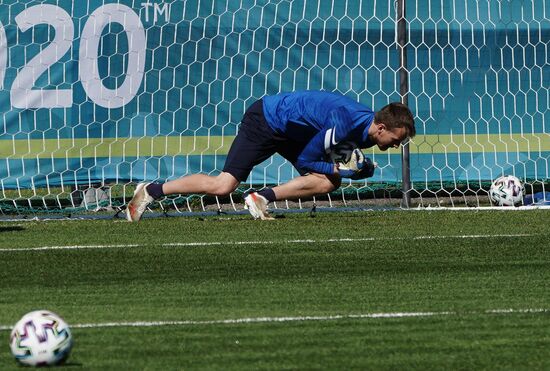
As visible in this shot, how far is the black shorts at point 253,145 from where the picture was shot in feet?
40.9

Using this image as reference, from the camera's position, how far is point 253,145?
12523mm

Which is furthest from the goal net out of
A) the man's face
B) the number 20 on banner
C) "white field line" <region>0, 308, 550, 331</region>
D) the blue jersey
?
"white field line" <region>0, 308, 550, 331</region>

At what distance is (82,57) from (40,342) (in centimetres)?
952

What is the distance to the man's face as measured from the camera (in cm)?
1133

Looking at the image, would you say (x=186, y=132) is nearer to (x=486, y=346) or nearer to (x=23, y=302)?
(x=23, y=302)

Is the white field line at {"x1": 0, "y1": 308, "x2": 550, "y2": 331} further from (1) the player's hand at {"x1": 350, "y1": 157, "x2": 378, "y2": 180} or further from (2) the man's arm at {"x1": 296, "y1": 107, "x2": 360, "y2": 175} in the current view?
(1) the player's hand at {"x1": 350, "y1": 157, "x2": 378, "y2": 180}

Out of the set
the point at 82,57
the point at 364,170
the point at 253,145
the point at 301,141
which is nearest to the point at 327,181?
the point at 364,170

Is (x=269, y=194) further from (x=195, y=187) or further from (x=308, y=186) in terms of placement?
(x=195, y=187)

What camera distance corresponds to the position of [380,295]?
8219mm

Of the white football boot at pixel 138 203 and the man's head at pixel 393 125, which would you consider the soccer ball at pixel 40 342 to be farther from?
the white football boot at pixel 138 203

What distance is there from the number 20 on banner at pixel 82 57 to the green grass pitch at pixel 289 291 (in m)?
2.00

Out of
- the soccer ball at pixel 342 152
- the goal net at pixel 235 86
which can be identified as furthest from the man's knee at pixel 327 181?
the goal net at pixel 235 86

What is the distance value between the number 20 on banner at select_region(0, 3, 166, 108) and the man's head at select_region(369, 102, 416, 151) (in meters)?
4.44

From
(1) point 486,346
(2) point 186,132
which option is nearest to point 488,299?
(1) point 486,346
